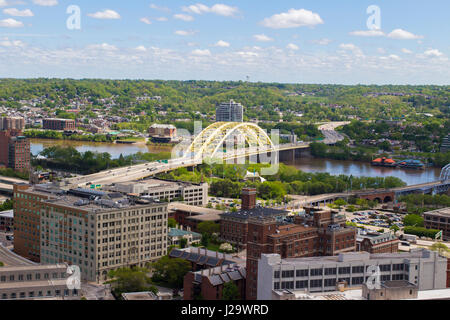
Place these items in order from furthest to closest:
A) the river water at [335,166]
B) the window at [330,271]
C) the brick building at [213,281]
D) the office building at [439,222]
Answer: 1. the river water at [335,166]
2. the office building at [439,222]
3. the brick building at [213,281]
4. the window at [330,271]

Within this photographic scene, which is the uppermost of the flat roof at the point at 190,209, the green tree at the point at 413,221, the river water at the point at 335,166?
the flat roof at the point at 190,209

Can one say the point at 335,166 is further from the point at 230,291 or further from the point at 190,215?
the point at 230,291

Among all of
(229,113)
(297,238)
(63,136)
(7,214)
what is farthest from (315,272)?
(229,113)

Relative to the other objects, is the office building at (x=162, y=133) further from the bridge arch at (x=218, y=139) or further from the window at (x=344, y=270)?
the window at (x=344, y=270)

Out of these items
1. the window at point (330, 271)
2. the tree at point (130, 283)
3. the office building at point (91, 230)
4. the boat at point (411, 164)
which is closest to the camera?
the window at point (330, 271)

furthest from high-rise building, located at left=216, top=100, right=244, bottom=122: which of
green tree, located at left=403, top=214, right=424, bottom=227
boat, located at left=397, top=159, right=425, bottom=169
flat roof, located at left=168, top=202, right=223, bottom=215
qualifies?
green tree, located at left=403, top=214, right=424, bottom=227

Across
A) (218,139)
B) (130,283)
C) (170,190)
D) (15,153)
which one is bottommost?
(130,283)

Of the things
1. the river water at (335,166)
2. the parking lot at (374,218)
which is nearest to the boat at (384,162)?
the river water at (335,166)
